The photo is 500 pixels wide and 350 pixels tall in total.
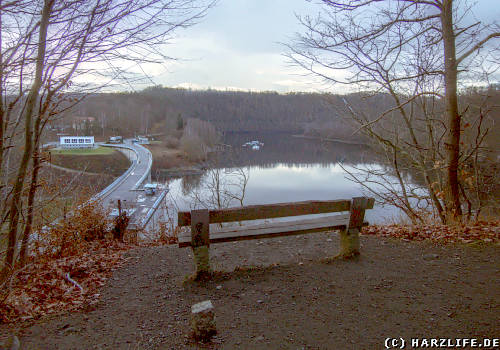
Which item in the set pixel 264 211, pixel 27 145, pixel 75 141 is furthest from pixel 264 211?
pixel 75 141

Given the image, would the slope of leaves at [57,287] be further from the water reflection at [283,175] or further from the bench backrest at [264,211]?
the water reflection at [283,175]

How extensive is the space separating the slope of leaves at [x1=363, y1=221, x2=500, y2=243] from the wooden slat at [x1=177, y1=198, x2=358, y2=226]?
6.51 ft

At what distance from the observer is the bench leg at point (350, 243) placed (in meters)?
4.37

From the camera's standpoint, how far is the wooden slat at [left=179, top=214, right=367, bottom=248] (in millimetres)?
3863

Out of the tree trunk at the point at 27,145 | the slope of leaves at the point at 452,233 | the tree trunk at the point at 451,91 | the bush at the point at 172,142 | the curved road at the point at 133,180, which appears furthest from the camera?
Answer: the bush at the point at 172,142

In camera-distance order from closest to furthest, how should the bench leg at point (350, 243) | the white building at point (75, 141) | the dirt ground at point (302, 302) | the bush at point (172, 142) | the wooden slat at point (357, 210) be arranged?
the dirt ground at point (302, 302) → the wooden slat at point (357, 210) → the bench leg at point (350, 243) → the white building at point (75, 141) → the bush at point (172, 142)

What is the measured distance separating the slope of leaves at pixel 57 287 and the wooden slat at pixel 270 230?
1.19m

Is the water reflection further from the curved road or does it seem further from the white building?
the white building

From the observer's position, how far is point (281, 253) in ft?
16.1

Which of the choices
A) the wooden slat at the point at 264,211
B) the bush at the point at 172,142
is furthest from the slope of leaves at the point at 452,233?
the bush at the point at 172,142

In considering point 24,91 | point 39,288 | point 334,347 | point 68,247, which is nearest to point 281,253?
point 334,347

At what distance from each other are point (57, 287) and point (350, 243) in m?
3.46

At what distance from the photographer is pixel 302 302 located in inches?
129

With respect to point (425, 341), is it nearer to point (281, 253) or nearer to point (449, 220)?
point (281, 253)
